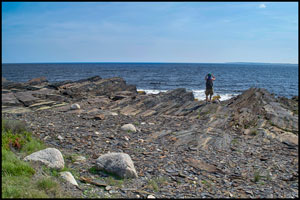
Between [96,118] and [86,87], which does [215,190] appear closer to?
[96,118]

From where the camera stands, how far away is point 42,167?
22.7ft

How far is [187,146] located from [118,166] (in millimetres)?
4337

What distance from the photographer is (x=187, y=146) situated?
1066 centimetres

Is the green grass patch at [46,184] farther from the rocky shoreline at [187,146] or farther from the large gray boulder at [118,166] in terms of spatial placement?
the large gray boulder at [118,166]

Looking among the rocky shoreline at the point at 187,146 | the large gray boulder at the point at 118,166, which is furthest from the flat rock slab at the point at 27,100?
the large gray boulder at the point at 118,166

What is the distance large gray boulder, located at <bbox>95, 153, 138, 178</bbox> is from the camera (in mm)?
7145

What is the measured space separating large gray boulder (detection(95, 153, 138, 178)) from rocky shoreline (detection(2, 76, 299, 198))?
0.23 meters

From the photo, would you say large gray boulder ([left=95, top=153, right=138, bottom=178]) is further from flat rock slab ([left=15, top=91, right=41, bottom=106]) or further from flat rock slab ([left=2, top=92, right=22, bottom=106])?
flat rock slab ([left=2, top=92, right=22, bottom=106])

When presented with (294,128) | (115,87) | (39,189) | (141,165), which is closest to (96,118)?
(141,165)

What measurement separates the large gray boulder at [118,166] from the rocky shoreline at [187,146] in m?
0.23

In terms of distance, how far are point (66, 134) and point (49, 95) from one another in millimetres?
13406

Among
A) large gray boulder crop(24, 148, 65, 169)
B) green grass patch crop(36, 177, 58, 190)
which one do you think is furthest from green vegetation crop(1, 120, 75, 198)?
large gray boulder crop(24, 148, 65, 169)

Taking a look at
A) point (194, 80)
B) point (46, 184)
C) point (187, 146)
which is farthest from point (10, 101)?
point (194, 80)

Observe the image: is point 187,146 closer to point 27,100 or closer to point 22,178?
point 22,178
